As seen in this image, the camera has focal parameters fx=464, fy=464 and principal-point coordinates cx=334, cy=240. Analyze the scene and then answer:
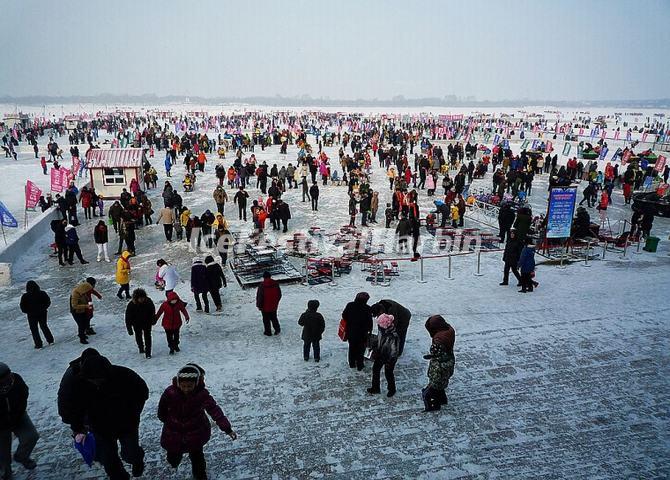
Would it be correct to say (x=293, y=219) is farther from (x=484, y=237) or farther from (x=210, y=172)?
(x=210, y=172)

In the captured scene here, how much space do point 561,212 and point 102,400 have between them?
11.6 meters

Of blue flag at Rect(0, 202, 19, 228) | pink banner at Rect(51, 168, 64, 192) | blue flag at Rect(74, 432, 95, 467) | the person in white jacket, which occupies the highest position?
pink banner at Rect(51, 168, 64, 192)

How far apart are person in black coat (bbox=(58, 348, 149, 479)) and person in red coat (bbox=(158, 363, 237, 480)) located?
25cm

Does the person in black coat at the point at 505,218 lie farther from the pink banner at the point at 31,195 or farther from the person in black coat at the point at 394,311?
the pink banner at the point at 31,195

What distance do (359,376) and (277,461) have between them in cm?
189

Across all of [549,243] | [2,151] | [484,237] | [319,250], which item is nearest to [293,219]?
[319,250]

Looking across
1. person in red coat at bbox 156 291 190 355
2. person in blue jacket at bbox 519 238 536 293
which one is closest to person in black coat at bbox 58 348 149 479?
person in red coat at bbox 156 291 190 355

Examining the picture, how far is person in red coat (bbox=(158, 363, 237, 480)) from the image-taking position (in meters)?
3.71

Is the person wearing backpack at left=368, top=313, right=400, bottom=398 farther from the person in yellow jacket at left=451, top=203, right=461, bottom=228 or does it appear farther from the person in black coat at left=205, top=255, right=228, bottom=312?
the person in yellow jacket at left=451, top=203, right=461, bottom=228

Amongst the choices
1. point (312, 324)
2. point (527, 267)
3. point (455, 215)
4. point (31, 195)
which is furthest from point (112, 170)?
point (527, 267)

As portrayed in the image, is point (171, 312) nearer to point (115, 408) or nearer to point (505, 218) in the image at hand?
point (115, 408)

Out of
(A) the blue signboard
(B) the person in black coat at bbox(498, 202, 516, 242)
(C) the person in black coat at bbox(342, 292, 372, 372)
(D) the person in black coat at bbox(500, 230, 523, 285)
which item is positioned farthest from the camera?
(B) the person in black coat at bbox(498, 202, 516, 242)

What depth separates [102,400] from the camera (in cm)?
368

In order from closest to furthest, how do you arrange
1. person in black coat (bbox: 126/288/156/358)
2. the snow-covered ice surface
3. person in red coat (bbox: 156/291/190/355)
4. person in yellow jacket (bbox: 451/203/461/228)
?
the snow-covered ice surface, person in black coat (bbox: 126/288/156/358), person in red coat (bbox: 156/291/190/355), person in yellow jacket (bbox: 451/203/461/228)
